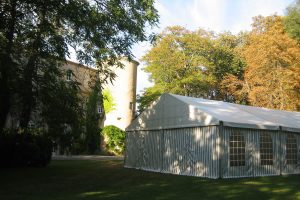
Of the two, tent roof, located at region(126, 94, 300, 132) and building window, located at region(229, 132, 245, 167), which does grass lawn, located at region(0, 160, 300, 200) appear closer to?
building window, located at region(229, 132, 245, 167)

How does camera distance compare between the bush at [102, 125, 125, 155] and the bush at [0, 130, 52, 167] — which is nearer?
the bush at [0, 130, 52, 167]

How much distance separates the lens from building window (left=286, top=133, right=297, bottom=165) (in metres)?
18.8

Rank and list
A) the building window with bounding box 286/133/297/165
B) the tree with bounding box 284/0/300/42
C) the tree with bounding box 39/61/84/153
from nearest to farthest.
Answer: the tree with bounding box 39/61/84/153 < the building window with bounding box 286/133/297/165 < the tree with bounding box 284/0/300/42

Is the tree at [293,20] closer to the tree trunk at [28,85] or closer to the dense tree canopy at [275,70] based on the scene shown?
the dense tree canopy at [275,70]

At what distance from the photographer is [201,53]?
43.6 metres

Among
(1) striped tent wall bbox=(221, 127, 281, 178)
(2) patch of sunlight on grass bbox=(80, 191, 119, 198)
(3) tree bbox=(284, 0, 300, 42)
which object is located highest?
(3) tree bbox=(284, 0, 300, 42)

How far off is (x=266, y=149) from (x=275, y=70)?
18.2 metres

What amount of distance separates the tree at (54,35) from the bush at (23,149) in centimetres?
455

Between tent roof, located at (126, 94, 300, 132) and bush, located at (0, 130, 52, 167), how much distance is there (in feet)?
16.4

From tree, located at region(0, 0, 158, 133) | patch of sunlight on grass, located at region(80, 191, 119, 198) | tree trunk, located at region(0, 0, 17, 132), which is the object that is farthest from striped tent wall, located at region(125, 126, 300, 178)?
tree trunk, located at region(0, 0, 17, 132)

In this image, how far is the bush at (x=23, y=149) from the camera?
2022 centimetres

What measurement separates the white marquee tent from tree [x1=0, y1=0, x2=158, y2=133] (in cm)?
428

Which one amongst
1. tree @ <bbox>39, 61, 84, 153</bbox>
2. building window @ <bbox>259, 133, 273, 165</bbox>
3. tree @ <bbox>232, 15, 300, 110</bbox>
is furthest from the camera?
tree @ <bbox>232, 15, 300, 110</bbox>

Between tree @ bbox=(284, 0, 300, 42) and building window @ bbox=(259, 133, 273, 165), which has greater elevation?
tree @ bbox=(284, 0, 300, 42)
